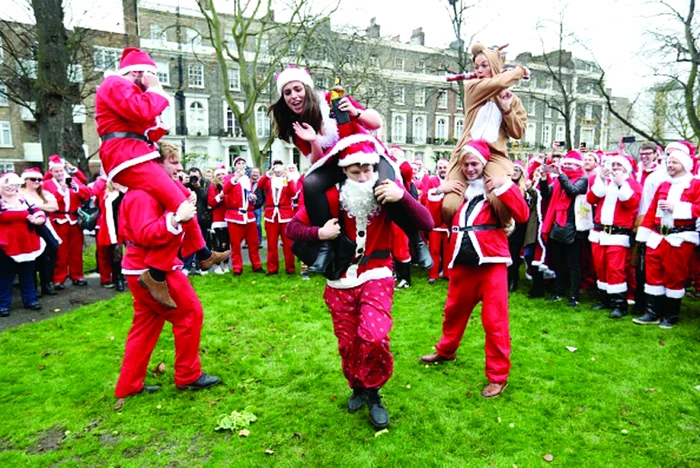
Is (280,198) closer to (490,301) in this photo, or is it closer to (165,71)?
(490,301)

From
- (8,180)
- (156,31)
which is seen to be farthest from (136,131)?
(156,31)

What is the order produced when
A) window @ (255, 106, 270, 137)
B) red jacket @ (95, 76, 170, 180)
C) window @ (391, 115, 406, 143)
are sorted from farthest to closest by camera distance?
window @ (391, 115, 406, 143)
window @ (255, 106, 270, 137)
red jacket @ (95, 76, 170, 180)

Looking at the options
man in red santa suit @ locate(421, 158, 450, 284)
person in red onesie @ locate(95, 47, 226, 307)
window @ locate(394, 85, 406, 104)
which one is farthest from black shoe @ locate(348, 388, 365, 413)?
window @ locate(394, 85, 406, 104)

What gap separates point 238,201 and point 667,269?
24.6 feet

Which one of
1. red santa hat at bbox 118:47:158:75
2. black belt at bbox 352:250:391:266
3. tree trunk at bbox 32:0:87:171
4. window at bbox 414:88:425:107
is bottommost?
black belt at bbox 352:250:391:266

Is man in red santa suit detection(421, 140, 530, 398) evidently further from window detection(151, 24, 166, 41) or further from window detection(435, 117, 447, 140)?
window detection(435, 117, 447, 140)

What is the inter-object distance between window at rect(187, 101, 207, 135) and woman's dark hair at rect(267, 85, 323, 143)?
39239 mm

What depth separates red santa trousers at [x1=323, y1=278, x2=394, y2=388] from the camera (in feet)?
11.8

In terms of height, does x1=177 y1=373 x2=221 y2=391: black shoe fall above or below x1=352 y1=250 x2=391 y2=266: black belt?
below

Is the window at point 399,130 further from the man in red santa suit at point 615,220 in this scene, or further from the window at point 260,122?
the man in red santa suit at point 615,220

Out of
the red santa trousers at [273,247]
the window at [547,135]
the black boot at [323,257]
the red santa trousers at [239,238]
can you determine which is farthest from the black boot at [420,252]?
the window at [547,135]

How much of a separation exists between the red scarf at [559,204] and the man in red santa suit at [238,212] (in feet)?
19.1

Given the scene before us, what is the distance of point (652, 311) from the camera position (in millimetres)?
6477

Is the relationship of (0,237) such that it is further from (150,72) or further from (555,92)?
(555,92)
